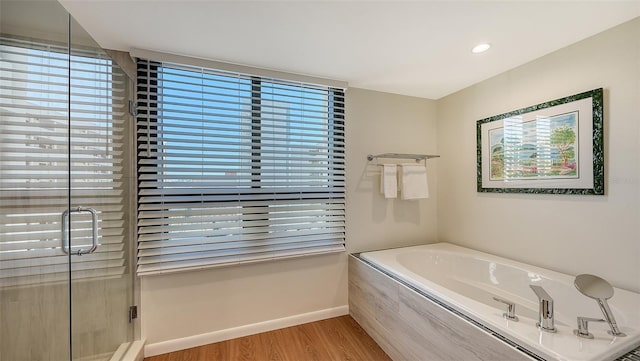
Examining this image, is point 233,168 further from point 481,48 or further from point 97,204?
point 481,48

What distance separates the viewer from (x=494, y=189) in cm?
218

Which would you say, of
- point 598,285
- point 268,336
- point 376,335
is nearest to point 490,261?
point 598,285

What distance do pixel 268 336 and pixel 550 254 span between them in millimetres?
2208

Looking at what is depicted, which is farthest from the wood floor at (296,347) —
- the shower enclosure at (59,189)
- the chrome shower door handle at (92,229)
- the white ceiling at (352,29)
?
the white ceiling at (352,29)

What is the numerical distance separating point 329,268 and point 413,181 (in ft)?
3.80

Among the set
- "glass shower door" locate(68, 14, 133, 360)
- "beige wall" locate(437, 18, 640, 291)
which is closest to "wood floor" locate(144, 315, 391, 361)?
"glass shower door" locate(68, 14, 133, 360)

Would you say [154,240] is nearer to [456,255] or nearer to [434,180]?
[456,255]

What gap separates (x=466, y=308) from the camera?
1297mm

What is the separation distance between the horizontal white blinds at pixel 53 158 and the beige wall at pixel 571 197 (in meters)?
2.89

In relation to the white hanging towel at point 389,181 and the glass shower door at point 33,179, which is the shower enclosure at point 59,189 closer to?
the glass shower door at point 33,179

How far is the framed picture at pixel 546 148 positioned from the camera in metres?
1.58

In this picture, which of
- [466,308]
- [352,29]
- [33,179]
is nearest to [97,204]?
[33,179]

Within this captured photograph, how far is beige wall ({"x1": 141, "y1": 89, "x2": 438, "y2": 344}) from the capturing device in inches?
73.3

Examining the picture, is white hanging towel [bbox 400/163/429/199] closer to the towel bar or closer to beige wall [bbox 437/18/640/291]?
the towel bar
